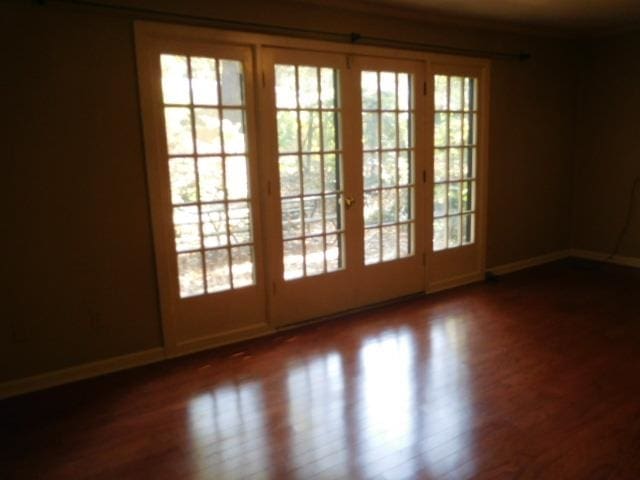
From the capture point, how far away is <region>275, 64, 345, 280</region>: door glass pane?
11.1ft

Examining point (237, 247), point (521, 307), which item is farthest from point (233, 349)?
point (521, 307)

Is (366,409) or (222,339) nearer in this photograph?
(366,409)

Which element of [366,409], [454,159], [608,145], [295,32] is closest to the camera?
[366,409]

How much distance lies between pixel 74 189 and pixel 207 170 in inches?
31.2

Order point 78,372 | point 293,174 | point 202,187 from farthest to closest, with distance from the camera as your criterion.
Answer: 1. point 293,174
2. point 202,187
3. point 78,372

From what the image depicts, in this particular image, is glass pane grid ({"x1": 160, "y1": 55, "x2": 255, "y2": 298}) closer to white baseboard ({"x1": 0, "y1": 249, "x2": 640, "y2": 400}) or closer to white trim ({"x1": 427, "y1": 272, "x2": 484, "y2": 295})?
white baseboard ({"x1": 0, "y1": 249, "x2": 640, "y2": 400})

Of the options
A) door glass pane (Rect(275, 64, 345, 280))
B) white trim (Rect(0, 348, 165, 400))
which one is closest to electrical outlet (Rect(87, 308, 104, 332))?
white trim (Rect(0, 348, 165, 400))

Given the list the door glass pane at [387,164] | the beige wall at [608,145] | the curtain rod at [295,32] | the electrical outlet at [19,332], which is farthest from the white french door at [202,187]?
the beige wall at [608,145]

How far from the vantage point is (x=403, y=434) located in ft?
7.38

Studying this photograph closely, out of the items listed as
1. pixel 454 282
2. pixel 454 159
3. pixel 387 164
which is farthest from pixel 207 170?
pixel 454 282

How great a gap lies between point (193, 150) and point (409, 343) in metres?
1.93

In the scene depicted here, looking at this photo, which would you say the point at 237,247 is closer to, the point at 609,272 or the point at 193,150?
the point at 193,150

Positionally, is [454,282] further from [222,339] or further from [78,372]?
[78,372]

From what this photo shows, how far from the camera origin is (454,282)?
15.1 feet
